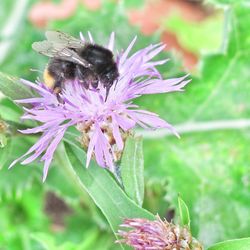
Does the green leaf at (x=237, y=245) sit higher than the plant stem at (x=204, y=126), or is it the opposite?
the plant stem at (x=204, y=126)

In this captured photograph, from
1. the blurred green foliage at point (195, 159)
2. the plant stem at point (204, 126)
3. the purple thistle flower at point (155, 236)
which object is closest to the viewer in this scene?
the purple thistle flower at point (155, 236)

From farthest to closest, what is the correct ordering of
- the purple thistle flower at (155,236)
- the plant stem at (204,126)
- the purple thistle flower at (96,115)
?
the plant stem at (204,126) < the purple thistle flower at (96,115) < the purple thistle flower at (155,236)

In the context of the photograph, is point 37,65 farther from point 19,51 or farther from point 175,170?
point 175,170

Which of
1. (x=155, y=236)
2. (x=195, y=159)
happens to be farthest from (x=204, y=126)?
(x=155, y=236)

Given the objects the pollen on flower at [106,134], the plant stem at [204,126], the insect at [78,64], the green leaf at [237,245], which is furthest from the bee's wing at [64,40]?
the plant stem at [204,126]

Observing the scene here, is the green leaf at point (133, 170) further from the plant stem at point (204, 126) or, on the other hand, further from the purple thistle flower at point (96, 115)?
the plant stem at point (204, 126)

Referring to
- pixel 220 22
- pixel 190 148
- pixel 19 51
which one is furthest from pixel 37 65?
pixel 220 22
